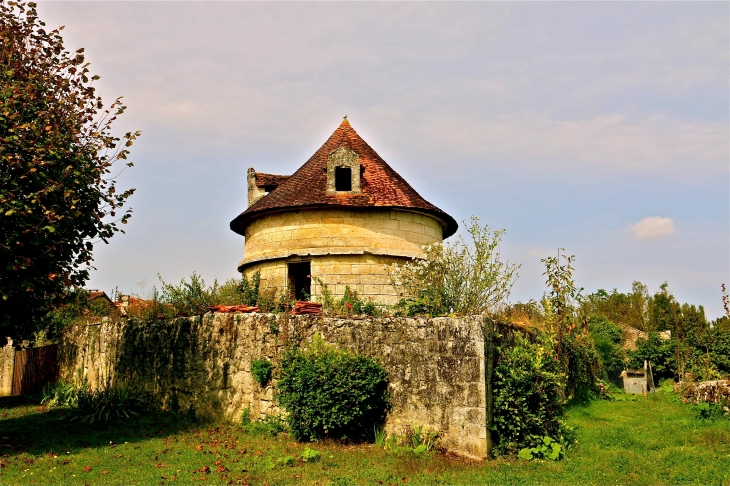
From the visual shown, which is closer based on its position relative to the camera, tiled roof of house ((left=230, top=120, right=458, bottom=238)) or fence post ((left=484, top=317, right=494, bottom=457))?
fence post ((left=484, top=317, right=494, bottom=457))

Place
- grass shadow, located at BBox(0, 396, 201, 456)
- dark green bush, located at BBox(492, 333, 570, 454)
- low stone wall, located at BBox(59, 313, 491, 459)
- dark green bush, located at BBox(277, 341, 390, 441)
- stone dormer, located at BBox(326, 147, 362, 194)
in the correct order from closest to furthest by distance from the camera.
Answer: low stone wall, located at BBox(59, 313, 491, 459) < dark green bush, located at BBox(492, 333, 570, 454) < dark green bush, located at BBox(277, 341, 390, 441) < grass shadow, located at BBox(0, 396, 201, 456) < stone dormer, located at BBox(326, 147, 362, 194)

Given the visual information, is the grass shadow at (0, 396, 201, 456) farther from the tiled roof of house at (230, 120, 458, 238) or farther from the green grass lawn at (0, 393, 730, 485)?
the tiled roof of house at (230, 120, 458, 238)

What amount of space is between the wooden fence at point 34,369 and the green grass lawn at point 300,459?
512cm

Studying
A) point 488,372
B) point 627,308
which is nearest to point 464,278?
point 488,372

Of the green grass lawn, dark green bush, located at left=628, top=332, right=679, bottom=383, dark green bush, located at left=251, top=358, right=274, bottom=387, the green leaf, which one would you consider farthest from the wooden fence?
dark green bush, located at left=628, top=332, right=679, bottom=383

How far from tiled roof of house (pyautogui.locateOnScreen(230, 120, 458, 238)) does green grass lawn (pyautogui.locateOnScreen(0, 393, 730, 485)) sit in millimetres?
7100

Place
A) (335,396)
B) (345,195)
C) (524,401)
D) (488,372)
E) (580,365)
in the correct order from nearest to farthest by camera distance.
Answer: (488,372)
(524,401)
(335,396)
(580,365)
(345,195)

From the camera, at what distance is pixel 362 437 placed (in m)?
9.98

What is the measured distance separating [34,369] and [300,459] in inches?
467

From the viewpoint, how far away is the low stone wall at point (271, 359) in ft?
30.6

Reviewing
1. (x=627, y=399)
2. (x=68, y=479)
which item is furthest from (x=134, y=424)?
(x=627, y=399)

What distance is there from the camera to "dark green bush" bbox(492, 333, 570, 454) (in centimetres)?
945

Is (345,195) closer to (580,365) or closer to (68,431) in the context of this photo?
(580,365)

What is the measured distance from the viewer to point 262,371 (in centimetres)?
1127
